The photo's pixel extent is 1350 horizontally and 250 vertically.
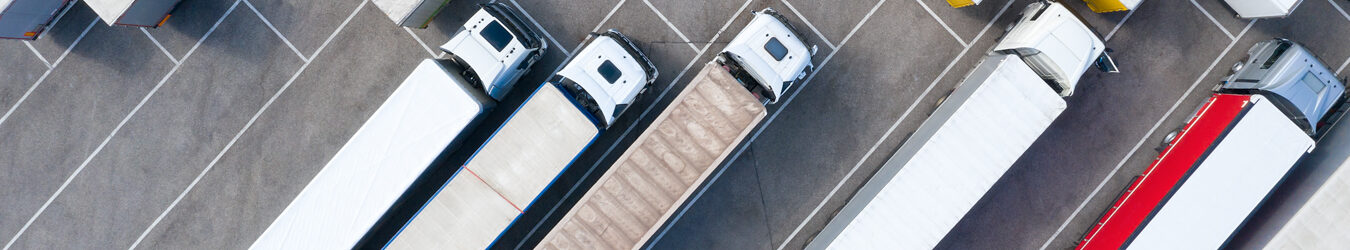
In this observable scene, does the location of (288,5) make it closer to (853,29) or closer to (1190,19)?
(853,29)

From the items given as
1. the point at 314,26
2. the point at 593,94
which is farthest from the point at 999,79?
the point at 314,26

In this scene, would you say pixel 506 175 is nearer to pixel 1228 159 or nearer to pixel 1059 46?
pixel 1059 46

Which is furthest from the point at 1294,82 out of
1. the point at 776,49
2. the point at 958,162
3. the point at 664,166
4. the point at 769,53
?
the point at 664,166

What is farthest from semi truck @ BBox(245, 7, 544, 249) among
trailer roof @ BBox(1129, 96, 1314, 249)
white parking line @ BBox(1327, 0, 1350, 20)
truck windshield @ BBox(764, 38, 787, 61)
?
white parking line @ BBox(1327, 0, 1350, 20)

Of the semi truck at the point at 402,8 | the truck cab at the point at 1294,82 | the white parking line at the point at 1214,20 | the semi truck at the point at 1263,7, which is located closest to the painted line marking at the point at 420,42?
the semi truck at the point at 402,8

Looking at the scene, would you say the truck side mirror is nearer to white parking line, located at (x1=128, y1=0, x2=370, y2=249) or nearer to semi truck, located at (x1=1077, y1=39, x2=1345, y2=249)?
semi truck, located at (x1=1077, y1=39, x2=1345, y2=249)

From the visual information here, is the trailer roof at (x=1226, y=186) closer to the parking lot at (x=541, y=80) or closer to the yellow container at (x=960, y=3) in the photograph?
the parking lot at (x=541, y=80)
